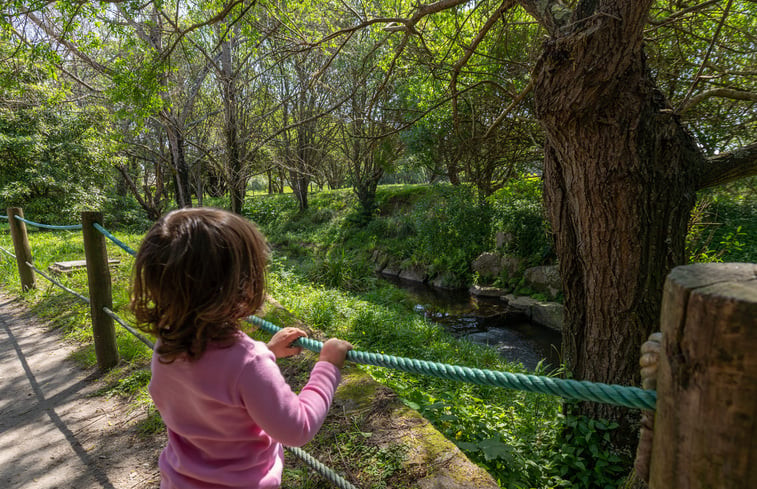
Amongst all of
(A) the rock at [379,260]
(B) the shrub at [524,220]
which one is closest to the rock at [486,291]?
(B) the shrub at [524,220]

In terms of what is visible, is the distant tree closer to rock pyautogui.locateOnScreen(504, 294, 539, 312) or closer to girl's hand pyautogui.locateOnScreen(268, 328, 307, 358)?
rock pyautogui.locateOnScreen(504, 294, 539, 312)

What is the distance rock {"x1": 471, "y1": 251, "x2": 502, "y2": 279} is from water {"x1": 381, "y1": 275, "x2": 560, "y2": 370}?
2.17ft

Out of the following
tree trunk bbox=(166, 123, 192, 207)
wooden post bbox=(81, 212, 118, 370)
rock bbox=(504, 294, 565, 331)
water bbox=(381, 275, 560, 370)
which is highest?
tree trunk bbox=(166, 123, 192, 207)

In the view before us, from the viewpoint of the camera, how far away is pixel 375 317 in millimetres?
6316

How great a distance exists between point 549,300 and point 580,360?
18.6 ft

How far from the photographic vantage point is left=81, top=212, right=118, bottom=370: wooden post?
3.15m

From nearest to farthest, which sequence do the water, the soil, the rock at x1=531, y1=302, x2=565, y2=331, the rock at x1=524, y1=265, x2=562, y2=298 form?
the soil
the water
the rock at x1=531, y1=302, x2=565, y2=331
the rock at x1=524, y1=265, x2=562, y2=298

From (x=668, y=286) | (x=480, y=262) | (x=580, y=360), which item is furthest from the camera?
(x=480, y=262)

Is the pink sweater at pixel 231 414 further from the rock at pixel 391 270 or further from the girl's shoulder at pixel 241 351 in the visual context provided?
the rock at pixel 391 270

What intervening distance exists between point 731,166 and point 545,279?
636cm

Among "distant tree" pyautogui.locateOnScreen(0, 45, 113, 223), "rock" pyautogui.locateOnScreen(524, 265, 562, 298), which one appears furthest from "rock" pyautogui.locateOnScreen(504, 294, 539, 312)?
"distant tree" pyautogui.locateOnScreen(0, 45, 113, 223)

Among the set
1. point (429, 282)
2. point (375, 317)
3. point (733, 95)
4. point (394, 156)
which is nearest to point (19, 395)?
point (375, 317)

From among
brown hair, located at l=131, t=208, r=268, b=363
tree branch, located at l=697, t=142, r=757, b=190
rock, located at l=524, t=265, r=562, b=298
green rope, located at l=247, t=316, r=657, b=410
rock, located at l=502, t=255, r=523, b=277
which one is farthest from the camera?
rock, located at l=502, t=255, r=523, b=277

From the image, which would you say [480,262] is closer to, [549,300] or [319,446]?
[549,300]
